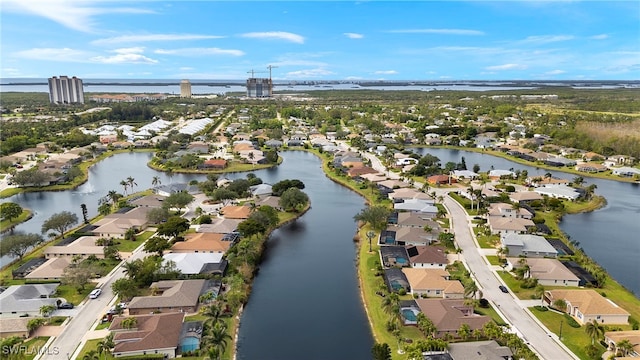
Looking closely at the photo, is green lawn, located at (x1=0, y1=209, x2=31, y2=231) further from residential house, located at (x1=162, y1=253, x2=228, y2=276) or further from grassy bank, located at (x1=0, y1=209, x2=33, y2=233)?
residential house, located at (x1=162, y1=253, x2=228, y2=276)

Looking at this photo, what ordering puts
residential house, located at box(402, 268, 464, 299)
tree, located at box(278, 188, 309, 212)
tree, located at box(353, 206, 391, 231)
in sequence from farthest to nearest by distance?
1. tree, located at box(278, 188, 309, 212)
2. tree, located at box(353, 206, 391, 231)
3. residential house, located at box(402, 268, 464, 299)

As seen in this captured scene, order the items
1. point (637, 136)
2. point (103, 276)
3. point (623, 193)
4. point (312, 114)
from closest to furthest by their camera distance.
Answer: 1. point (103, 276)
2. point (623, 193)
3. point (637, 136)
4. point (312, 114)

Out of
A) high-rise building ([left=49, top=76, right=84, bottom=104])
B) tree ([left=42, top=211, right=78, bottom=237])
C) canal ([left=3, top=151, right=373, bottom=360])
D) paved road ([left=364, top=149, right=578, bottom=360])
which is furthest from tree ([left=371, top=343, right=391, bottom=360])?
high-rise building ([left=49, top=76, right=84, bottom=104])

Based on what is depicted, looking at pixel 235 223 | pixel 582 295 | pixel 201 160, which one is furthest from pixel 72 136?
pixel 582 295

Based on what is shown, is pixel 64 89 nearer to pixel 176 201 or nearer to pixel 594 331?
pixel 176 201

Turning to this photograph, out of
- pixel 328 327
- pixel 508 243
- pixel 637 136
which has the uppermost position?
pixel 637 136

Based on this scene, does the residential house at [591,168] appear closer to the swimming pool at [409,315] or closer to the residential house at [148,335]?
the swimming pool at [409,315]

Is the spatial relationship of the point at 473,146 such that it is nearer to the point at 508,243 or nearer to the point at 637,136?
the point at 637,136
